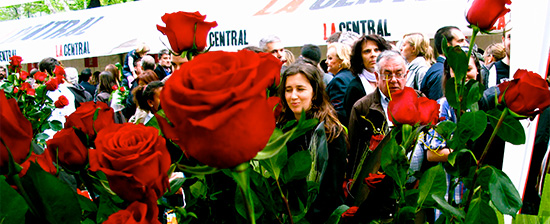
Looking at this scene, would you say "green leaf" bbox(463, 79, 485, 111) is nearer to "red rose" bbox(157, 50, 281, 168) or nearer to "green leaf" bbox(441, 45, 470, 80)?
"green leaf" bbox(441, 45, 470, 80)

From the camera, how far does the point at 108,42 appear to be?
747 cm

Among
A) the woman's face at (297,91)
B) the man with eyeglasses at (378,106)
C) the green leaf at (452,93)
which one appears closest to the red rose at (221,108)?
the green leaf at (452,93)

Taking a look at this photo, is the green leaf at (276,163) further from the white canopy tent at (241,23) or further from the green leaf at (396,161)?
the white canopy tent at (241,23)

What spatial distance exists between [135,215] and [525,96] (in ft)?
1.61

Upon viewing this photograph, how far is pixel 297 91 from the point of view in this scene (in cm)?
196

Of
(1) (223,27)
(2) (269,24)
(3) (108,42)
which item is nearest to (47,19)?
(3) (108,42)

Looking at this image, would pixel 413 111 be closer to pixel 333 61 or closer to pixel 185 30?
pixel 185 30

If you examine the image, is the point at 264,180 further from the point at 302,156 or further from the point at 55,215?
the point at 55,215

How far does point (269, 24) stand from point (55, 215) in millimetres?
5379

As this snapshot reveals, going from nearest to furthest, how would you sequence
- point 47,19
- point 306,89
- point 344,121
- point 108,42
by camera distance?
point 306,89
point 344,121
point 108,42
point 47,19

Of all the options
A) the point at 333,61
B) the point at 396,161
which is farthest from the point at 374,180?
the point at 333,61

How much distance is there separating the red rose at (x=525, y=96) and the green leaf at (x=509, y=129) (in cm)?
1

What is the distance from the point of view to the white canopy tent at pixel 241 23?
4793 millimetres

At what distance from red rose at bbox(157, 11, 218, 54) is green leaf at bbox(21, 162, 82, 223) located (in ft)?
0.97
